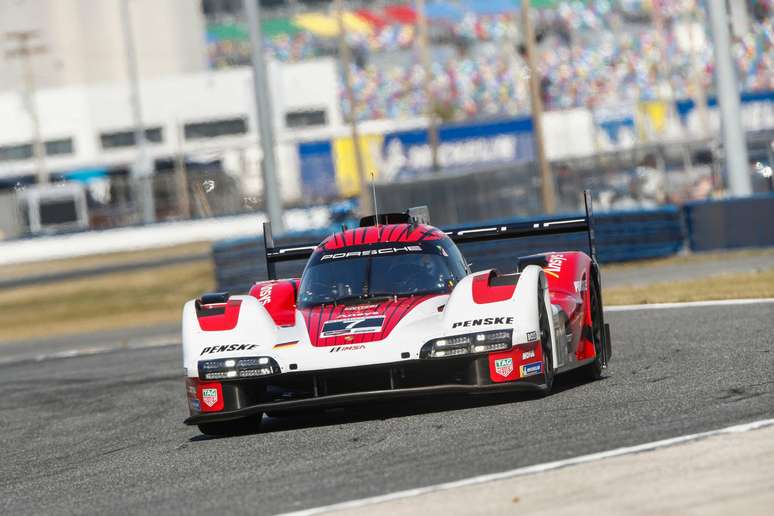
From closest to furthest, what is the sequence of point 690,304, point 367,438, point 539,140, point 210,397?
1. point 367,438
2. point 210,397
3. point 690,304
4. point 539,140

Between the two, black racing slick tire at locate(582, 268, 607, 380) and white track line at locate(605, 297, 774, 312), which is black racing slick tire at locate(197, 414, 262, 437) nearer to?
black racing slick tire at locate(582, 268, 607, 380)

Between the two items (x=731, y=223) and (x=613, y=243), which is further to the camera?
(x=613, y=243)

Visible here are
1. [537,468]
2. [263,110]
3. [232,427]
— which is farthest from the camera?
[263,110]

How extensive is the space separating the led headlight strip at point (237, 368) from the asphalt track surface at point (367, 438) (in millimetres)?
419

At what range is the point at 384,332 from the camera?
29.9 ft

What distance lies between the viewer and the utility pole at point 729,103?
2331 cm

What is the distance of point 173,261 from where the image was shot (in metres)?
38.2

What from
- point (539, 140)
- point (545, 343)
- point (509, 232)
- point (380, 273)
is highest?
point (539, 140)

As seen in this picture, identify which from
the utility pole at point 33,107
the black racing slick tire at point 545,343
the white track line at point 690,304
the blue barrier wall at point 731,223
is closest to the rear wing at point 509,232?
the black racing slick tire at point 545,343

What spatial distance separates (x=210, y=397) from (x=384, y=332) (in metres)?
1.19

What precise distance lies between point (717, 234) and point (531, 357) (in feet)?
53.2

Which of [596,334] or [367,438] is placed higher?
[596,334]

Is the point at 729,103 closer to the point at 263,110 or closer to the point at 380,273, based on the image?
the point at 263,110

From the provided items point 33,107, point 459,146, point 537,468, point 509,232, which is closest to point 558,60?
point 459,146
